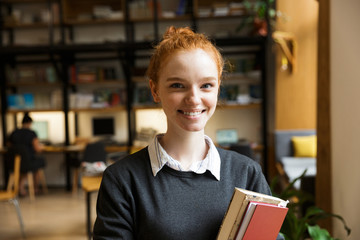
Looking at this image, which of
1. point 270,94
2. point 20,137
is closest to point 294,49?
point 270,94

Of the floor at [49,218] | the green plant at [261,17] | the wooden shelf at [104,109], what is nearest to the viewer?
the floor at [49,218]

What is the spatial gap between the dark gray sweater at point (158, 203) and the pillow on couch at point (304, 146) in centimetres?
512

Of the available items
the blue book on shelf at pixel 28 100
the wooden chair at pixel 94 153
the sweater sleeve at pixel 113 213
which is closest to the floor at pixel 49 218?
the wooden chair at pixel 94 153

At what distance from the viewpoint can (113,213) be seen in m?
1.12

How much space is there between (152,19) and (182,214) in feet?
20.4

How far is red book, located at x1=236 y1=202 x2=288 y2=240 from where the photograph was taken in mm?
1056

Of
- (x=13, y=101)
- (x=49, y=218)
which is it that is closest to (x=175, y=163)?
(x=49, y=218)

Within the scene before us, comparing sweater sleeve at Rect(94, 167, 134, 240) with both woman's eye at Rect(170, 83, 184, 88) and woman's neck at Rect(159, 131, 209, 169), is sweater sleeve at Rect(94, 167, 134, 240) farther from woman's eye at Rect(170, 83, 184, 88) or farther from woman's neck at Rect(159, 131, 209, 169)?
woman's eye at Rect(170, 83, 184, 88)

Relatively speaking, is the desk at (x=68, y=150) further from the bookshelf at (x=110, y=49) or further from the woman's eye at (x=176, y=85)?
the woman's eye at (x=176, y=85)

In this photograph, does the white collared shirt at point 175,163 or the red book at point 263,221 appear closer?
the red book at point 263,221

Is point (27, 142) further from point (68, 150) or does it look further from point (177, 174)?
point (177, 174)

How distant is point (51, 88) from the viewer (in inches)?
299

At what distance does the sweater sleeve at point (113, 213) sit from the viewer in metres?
1.11

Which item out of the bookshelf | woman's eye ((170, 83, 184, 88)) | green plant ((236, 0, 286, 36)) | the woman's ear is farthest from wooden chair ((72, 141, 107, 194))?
woman's eye ((170, 83, 184, 88))
